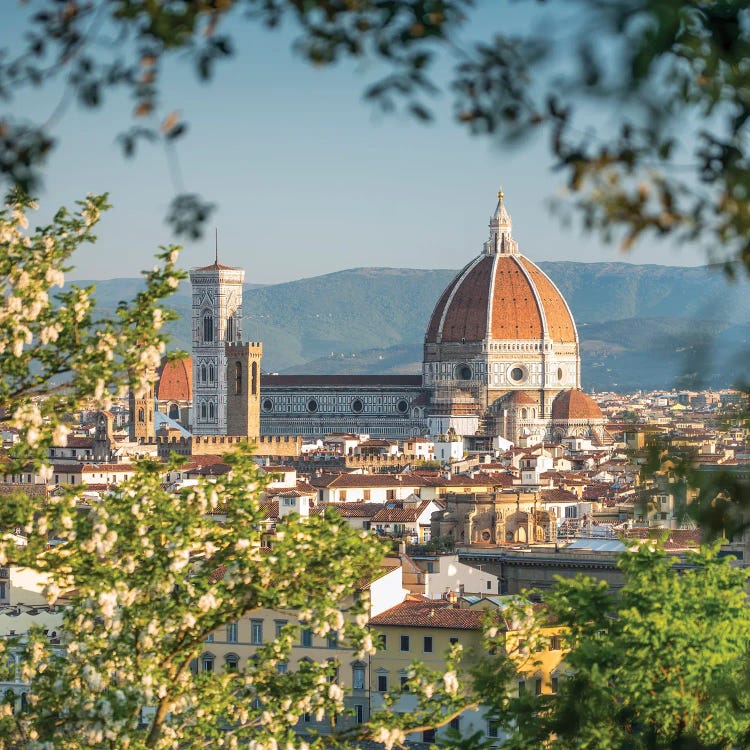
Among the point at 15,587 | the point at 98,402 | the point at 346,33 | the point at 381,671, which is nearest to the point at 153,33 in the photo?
the point at 346,33

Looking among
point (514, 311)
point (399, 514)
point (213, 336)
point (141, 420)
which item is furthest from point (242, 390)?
point (399, 514)

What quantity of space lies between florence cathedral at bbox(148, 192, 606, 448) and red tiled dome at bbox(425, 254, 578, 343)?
7 cm

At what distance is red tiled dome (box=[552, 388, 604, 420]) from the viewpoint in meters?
120

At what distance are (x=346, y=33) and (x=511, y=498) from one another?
53352 millimetres

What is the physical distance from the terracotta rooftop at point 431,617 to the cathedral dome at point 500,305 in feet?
297

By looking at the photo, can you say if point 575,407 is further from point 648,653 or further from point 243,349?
point 648,653

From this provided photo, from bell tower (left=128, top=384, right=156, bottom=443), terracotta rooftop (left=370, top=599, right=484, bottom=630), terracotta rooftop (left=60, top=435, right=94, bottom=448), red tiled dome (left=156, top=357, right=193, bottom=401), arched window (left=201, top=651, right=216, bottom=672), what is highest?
red tiled dome (left=156, top=357, right=193, bottom=401)

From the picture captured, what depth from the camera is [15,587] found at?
1688 inches

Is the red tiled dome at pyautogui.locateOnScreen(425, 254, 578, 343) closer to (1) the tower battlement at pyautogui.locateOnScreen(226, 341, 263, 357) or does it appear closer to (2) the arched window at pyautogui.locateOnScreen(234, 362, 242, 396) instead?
(1) the tower battlement at pyautogui.locateOnScreen(226, 341, 263, 357)

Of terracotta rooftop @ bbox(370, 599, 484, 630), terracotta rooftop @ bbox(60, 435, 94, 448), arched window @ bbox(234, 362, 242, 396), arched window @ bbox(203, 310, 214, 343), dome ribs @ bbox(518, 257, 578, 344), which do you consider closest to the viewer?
terracotta rooftop @ bbox(370, 599, 484, 630)

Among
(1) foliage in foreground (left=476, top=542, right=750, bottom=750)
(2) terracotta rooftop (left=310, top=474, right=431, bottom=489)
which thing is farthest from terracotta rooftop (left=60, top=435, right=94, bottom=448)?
(1) foliage in foreground (left=476, top=542, right=750, bottom=750)

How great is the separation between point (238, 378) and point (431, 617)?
79613mm

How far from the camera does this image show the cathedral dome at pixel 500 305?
128000mm

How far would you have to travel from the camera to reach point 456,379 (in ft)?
416
